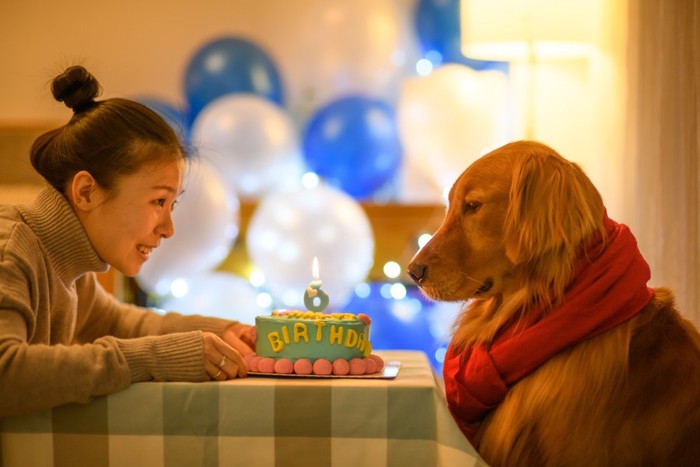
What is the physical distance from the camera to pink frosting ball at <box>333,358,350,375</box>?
5.03 ft

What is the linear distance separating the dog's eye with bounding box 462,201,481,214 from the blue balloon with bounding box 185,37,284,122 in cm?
305

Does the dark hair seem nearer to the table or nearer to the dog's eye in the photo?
the table

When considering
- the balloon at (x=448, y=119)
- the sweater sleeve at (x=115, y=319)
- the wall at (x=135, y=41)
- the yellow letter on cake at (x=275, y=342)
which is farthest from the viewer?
the wall at (x=135, y=41)

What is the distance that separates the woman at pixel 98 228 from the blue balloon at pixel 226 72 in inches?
112

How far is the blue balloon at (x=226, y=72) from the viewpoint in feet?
15.2

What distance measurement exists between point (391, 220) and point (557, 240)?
342 centimetres

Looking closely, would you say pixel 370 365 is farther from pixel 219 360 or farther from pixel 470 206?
pixel 470 206

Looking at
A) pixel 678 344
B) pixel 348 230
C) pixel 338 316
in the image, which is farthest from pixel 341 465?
pixel 348 230

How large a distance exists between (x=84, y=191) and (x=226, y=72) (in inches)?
118

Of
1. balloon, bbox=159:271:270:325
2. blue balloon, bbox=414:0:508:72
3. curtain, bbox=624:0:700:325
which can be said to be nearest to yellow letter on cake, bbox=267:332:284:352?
curtain, bbox=624:0:700:325

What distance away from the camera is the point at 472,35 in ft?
12.5

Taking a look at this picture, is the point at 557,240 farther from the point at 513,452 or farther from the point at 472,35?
the point at 472,35

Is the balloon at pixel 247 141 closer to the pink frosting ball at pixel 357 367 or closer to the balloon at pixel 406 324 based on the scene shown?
the balloon at pixel 406 324

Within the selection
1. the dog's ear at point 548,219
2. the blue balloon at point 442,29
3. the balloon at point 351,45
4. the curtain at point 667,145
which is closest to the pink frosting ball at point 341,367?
the dog's ear at point 548,219
